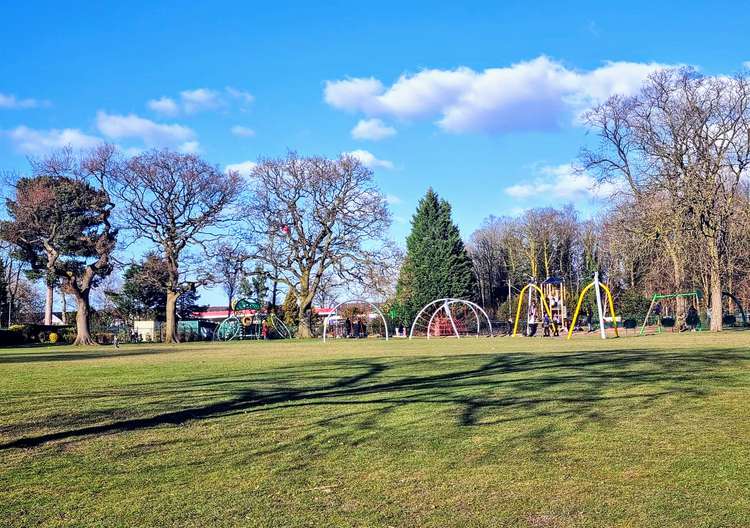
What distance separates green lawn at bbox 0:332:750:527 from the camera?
17.1 ft

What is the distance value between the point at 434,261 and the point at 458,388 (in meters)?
50.8

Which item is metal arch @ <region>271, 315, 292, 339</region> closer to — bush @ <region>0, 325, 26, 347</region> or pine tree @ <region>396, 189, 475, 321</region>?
pine tree @ <region>396, 189, 475, 321</region>

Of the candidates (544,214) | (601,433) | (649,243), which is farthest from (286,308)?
(601,433)

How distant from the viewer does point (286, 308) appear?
61500 mm

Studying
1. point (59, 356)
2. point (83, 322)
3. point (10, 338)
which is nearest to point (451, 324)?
point (83, 322)

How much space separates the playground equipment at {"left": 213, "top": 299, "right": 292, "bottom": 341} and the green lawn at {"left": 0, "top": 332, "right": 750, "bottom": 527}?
136 feet

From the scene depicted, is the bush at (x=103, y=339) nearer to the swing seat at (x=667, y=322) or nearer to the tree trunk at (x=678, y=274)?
the tree trunk at (x=678, y=274)

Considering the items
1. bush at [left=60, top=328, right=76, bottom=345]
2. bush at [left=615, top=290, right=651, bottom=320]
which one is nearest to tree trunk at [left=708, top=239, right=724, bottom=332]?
bush at [left=615, top=290, right=651, bottom=320]

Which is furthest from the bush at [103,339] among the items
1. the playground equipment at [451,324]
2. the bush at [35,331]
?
the playground equipment at [451,324]

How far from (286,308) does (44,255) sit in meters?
20.9

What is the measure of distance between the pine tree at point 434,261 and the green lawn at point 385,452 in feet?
158

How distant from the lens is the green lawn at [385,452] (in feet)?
17.1

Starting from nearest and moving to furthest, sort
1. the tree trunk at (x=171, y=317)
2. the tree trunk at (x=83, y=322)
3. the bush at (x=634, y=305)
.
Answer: the tree trunk at (x=83, y=322), the tree trunk at (x=171, y=317), the bush at (x=634, y=305)

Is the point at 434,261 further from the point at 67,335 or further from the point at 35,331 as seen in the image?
the point at 35,331
